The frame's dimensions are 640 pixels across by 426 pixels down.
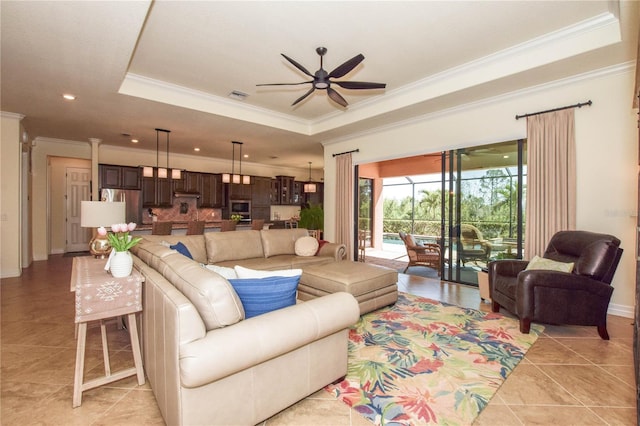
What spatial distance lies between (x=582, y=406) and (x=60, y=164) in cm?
1131

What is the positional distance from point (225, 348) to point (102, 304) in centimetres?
103

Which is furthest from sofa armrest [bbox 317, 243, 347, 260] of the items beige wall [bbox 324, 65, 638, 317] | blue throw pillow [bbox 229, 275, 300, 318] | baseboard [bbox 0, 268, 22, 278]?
baseboard [bbox 0, 268, 22, 278]

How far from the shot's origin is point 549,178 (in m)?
3.96

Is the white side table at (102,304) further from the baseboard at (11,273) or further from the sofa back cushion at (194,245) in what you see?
the baseboard at (11,273)

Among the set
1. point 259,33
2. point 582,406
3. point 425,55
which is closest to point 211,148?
point 259,33

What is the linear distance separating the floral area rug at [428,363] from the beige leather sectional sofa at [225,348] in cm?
31

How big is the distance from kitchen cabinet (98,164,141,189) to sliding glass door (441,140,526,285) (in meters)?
7.22

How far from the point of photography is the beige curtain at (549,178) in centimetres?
381

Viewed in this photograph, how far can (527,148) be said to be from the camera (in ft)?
13.7

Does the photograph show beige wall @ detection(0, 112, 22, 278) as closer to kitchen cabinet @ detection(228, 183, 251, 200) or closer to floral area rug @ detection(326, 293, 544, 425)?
kitchen cabinet @ detection(228, 183, 251, 200)

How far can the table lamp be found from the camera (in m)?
2.63

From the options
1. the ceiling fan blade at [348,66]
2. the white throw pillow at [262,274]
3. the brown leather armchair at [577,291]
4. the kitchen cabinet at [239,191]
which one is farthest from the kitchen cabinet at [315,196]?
the white throw pillow at [262,274]

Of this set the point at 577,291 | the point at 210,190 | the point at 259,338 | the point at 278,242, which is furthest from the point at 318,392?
the point at 210,190

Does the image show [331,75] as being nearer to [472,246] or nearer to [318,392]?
[318,392]
